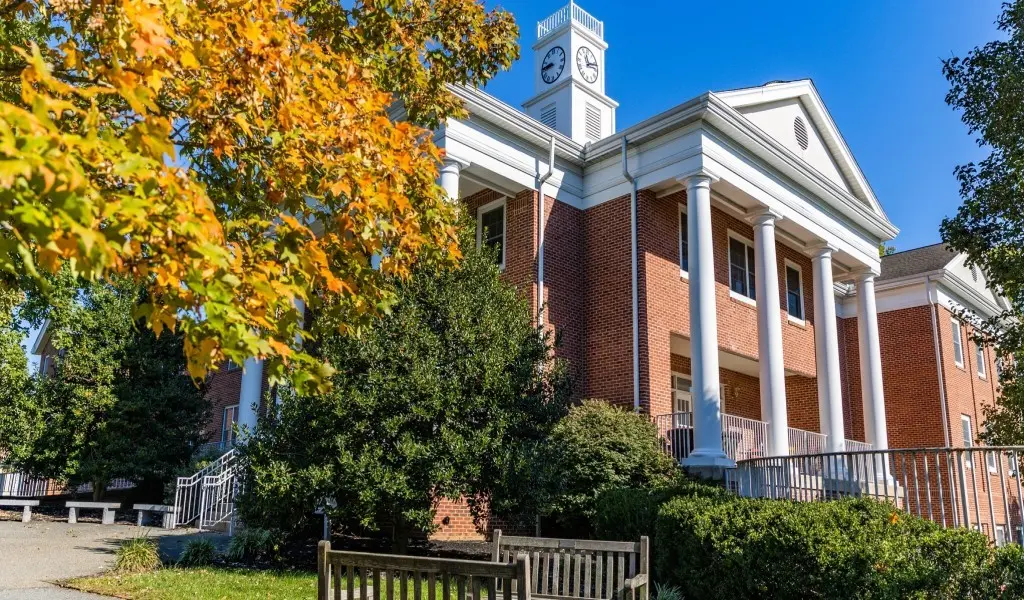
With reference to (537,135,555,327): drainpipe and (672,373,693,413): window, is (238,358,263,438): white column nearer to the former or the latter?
(537,135,555,327): drainpipe

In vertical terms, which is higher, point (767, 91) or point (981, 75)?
point (767, 91)

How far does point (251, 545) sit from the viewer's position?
11.5 m

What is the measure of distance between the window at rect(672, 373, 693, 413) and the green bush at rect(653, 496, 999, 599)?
37.0 feet

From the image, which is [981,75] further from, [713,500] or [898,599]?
[898,599]

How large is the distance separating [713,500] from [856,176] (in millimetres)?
14489

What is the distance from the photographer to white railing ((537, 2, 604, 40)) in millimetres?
27016

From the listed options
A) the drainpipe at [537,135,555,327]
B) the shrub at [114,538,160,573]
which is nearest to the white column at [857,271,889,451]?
the drainpipe at [537,135,555,327]

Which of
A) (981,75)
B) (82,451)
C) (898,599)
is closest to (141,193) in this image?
(898,599)

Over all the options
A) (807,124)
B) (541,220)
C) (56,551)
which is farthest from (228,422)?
(807,124)

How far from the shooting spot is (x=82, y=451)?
64.8 ft

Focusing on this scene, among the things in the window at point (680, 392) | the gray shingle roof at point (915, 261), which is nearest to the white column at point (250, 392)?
the window at point (680, 392)

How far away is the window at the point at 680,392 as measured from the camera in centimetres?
2056

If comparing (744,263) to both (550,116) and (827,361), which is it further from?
(550,116)

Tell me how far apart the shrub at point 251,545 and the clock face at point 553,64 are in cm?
1792
